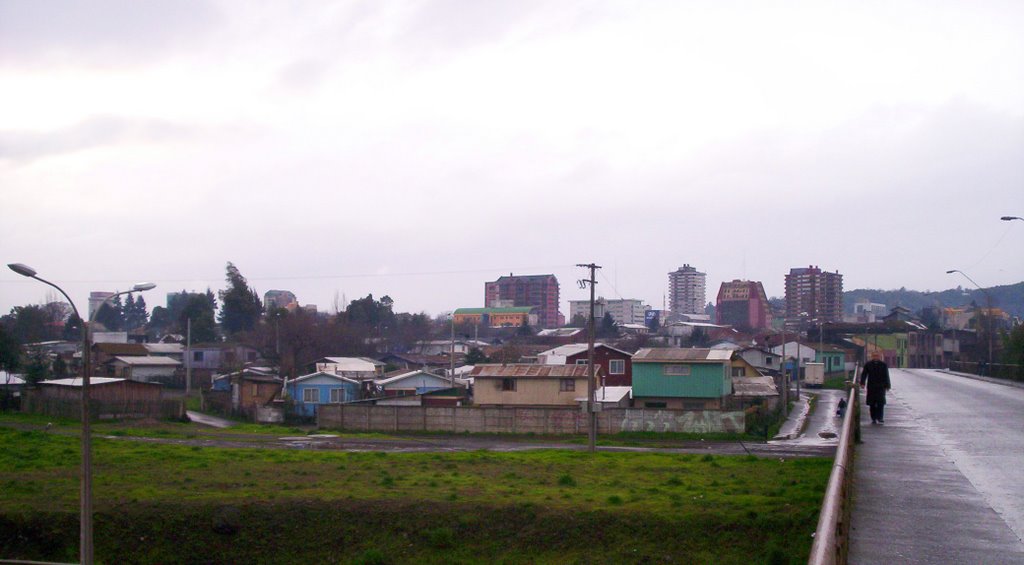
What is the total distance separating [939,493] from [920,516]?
1294 mm

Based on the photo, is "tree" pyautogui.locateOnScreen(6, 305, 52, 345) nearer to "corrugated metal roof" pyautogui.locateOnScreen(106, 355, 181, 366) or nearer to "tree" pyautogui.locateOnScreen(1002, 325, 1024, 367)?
"corrugated metal roof" pyautogui.locateOnScreen(106, 355, 181, 366)

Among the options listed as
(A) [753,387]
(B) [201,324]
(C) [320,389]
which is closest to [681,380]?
(A) [753,387]

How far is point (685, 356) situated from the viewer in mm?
52812

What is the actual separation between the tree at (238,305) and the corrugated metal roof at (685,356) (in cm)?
7858

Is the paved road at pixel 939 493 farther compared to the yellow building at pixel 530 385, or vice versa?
the yellow building at pixel 530 385

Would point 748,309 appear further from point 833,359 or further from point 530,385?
point 530,385

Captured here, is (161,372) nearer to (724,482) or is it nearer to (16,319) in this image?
(16,319)

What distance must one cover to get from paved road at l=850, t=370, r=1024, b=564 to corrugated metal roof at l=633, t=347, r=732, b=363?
36128 mm

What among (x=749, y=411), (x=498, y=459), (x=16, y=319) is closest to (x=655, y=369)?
(x=749, y=411)

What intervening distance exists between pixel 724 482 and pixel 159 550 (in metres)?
14.4

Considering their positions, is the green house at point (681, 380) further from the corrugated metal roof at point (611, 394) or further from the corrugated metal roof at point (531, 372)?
the corrugated metal roof at point (531, 372)

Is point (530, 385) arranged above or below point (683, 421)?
above

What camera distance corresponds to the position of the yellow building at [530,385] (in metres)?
53.5

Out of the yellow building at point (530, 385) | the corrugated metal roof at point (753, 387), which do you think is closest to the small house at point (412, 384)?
the yellow building at point (530, 385)
